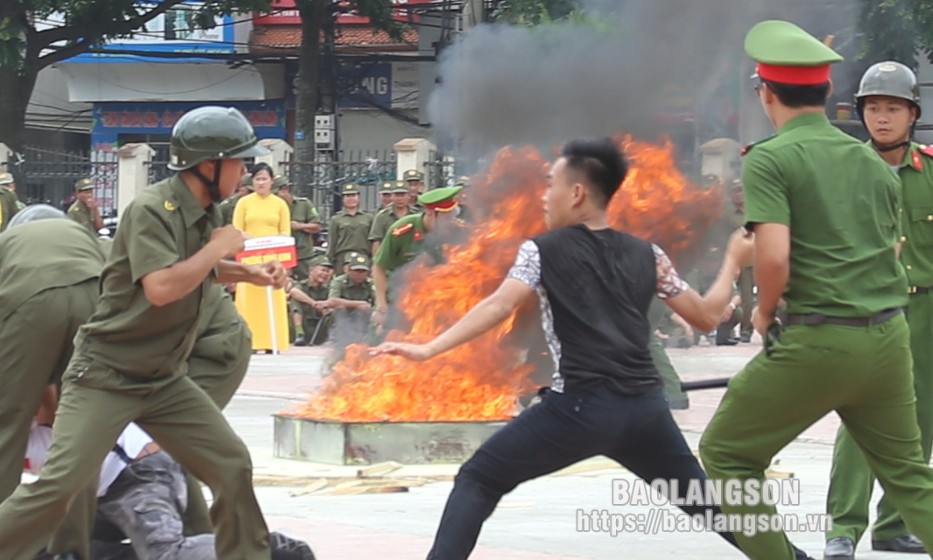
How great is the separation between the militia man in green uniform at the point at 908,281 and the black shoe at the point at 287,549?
2.02 metres

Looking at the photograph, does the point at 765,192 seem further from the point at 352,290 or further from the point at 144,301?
the point at 352,290

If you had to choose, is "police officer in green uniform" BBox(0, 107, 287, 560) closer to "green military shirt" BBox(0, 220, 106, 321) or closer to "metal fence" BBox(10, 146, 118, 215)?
"green military shirt" BBox(0, 220, 106, 321)

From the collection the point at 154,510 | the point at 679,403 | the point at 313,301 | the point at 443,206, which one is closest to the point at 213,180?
the point at 154,510

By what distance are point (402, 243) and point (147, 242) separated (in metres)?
5.95

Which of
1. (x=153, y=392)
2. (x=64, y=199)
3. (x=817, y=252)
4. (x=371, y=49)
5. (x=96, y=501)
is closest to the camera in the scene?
(x=817, y=252)

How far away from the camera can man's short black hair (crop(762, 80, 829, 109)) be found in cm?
522

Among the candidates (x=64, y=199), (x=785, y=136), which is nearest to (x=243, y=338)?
(x=785, y=136)

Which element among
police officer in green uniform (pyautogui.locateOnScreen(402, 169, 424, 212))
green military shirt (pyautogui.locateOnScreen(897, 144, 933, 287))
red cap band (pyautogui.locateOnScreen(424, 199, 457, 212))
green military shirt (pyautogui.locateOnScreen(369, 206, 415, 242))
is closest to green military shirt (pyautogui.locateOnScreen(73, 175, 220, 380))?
green military shirt (pyautogui.locateOnScreen(897, 144, 933, 287))

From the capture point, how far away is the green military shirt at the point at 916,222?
6.62 metres

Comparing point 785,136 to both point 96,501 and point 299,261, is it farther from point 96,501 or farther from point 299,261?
point 299,261

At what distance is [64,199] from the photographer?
2522 centimetres

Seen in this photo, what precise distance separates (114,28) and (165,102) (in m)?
4.98

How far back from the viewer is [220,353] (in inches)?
273

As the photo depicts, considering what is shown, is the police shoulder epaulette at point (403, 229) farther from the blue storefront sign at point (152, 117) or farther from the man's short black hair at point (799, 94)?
the blue storefront sign at point (152, 117)
